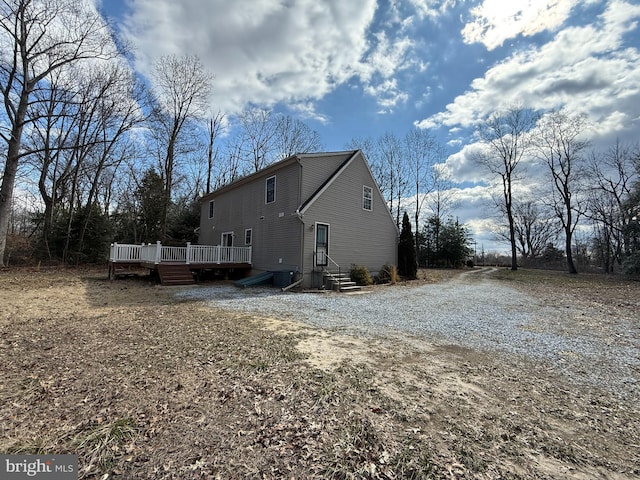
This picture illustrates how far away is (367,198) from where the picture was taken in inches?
618

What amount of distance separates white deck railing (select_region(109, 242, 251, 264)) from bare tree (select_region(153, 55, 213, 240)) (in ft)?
22.9

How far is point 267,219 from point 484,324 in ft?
34.1

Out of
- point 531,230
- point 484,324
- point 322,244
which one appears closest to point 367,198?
point 322,244

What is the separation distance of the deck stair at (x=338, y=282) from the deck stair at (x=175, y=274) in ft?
19.7

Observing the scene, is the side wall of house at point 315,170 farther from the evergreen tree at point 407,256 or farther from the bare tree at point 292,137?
the bare tree at point 292,137

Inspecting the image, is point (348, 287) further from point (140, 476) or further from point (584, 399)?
point (140, 476)

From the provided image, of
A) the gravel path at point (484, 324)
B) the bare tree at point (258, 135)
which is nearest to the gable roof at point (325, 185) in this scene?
the gravel path at point (484, 324)

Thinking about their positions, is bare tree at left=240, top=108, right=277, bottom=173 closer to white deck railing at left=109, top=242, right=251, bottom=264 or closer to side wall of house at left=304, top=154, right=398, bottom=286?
side wall of house at left=304, top=154, right=398, bottom=286

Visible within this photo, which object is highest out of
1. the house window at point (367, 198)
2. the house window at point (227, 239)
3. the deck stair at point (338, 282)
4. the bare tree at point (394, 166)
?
the bare tree at point (394, 166)

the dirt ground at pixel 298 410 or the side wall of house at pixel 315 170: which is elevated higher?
the side wall of house at pixel 315 170

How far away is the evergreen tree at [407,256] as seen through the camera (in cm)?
1703

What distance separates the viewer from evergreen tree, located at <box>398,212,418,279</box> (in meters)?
Answer: 17.0

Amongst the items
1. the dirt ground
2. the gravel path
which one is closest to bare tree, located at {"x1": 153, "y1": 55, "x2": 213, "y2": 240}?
the gravel path

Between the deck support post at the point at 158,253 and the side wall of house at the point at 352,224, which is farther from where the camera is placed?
the side wall of house at the point at 352,224
